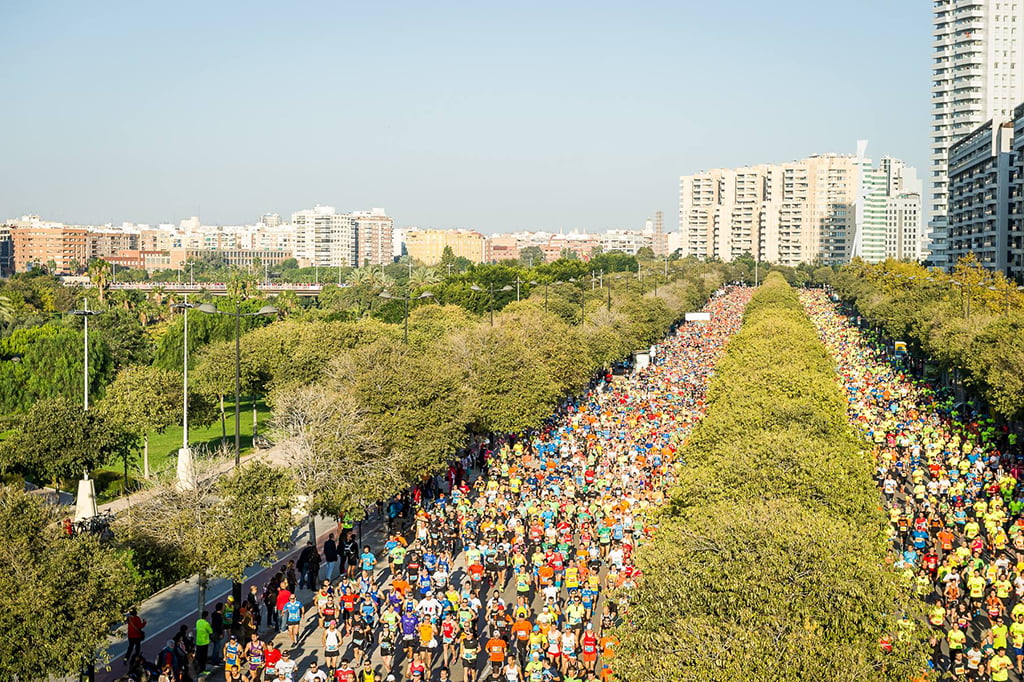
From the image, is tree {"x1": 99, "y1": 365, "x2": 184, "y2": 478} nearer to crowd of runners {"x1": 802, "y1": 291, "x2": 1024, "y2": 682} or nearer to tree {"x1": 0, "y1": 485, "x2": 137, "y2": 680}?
tree {"x1": 0, "y1": 485, "x2": 137, "y2": 680}

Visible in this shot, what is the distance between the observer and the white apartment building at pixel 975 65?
146 metres

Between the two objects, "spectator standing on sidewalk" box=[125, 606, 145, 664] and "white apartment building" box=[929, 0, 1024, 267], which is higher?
"white apartment building" box=[929, 0, 1024, 267]

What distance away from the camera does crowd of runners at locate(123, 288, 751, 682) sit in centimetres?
2036

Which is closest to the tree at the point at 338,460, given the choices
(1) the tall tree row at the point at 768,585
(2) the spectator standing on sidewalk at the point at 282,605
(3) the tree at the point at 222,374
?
(2) the spectator standing on sidewalk at the point at 282,605

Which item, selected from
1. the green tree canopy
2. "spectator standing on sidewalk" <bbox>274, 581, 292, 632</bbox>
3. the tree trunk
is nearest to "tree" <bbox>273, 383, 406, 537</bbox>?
"spectator standing on sidewalk" <bbox>274, 581, 292, 632</bbox>

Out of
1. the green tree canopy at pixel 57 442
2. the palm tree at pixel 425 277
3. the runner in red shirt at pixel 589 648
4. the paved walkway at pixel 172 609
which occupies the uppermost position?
the palm tree at pixel 425 277

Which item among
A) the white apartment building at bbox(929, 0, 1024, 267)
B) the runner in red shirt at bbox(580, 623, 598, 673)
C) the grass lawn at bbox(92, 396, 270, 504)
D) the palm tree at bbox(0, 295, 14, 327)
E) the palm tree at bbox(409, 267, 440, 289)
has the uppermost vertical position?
the white apartment building at bbox(929, 0, 1024, 267)

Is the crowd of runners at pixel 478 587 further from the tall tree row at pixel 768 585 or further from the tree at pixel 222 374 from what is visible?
the tree at pixel 222 374

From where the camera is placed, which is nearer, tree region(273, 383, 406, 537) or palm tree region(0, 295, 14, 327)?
tree region(273, 383, 406, 537)

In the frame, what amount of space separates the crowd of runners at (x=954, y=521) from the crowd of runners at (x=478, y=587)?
20.4 feet

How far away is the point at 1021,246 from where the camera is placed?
95.8m

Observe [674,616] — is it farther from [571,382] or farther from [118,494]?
[571,382]

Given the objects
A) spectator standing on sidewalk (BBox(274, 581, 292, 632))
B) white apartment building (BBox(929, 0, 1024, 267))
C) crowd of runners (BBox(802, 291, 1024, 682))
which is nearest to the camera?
crowd of runners (BBox(802, 291, 1024, 682))

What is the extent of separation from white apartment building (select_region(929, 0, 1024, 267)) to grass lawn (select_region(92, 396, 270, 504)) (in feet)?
357
